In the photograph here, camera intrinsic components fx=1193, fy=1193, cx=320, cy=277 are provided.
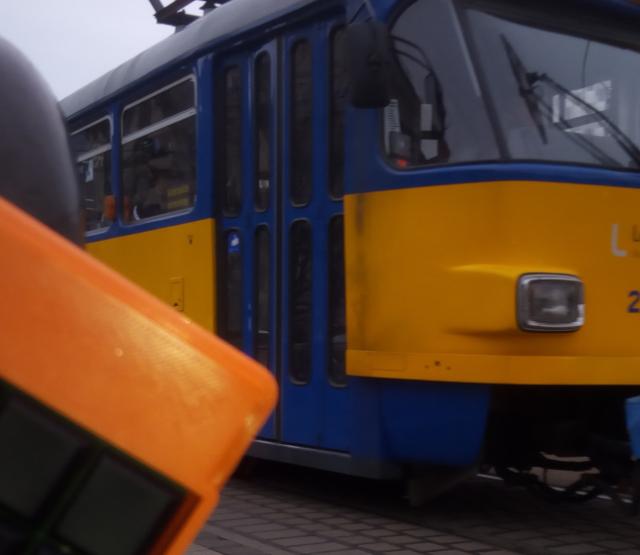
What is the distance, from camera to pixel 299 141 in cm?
674

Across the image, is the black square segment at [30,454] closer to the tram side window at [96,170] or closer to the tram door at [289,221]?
the tram door at [289,221]

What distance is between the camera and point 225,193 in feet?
24.5

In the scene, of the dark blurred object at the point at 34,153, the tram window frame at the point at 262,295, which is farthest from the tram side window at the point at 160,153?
the dark blurred object at the point at 34,153

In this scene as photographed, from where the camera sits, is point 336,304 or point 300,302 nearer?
point 336,304

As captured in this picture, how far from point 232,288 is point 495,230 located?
7.29ft

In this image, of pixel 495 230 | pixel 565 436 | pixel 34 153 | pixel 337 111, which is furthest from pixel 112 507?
pixel 337 111

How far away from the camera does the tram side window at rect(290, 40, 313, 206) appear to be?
6.66 m

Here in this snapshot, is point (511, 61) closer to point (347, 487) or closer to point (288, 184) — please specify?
point (288, 184)

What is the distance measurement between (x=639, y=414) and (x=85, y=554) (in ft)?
10.8

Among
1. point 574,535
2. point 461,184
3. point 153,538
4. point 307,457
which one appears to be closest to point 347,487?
point 307,457

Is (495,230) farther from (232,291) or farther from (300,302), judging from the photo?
(232,291)

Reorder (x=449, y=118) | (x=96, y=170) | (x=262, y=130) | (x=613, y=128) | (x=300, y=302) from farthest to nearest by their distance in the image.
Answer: (x=96, y=170), (x=262, y=130), (x=300, y=302), (x=613, y=128), (x=449, y=118)

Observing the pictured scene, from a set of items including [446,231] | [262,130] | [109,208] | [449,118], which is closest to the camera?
[446,231]

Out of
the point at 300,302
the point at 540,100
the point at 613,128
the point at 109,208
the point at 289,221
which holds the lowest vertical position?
the point at 300,302
